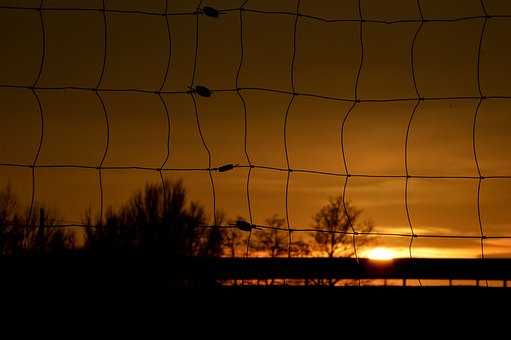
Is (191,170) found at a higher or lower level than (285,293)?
higher

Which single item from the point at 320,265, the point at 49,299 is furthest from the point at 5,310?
the point at 320,265

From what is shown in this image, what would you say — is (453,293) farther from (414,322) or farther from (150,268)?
(150,268)

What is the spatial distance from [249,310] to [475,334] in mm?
1132

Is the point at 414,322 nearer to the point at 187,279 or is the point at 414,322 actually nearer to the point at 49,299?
the point at 187,279

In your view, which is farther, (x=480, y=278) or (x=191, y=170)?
(x=191, y=170)

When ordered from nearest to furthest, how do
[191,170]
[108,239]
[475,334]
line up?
[475,334] → [191,170] → [108,239]

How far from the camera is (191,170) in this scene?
5.19 meters

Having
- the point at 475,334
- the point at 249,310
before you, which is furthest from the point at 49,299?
the point at 475,334

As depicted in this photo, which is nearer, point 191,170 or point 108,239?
point 191,170

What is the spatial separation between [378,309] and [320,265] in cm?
37

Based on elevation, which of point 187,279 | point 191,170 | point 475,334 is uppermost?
point 191,170

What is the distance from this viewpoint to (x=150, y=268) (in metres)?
4.80

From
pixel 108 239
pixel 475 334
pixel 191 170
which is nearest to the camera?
pixel 475 334

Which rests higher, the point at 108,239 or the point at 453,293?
the point at 108,239
